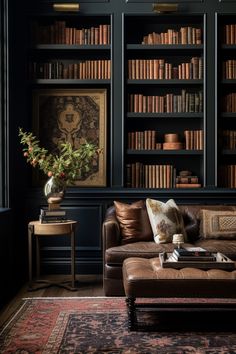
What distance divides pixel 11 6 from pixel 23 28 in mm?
387

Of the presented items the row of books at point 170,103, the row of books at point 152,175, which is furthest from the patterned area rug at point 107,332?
the row of books at point 170,103

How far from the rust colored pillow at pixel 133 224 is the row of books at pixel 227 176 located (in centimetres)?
125

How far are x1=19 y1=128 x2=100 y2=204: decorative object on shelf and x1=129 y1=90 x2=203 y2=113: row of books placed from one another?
0.77m

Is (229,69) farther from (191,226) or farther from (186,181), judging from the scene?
(191,226)

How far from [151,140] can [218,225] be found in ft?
4.39

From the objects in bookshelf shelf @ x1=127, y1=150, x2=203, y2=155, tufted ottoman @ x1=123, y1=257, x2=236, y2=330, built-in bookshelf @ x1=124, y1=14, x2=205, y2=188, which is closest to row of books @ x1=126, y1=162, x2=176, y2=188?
built-in bookshelf @ x1=124, y1=14, x2=205, y2=188

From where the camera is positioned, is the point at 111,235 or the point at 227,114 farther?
the point at 227,114

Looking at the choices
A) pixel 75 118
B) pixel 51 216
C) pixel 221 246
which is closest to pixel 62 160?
pixel 51 216

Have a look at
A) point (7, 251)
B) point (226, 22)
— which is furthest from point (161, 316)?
point (226, 22)

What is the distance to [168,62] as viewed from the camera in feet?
20.3

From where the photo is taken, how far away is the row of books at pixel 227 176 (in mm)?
5938

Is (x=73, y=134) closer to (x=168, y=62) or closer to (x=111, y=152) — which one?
(x=111, y=152)

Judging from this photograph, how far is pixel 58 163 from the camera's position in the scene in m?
5.31

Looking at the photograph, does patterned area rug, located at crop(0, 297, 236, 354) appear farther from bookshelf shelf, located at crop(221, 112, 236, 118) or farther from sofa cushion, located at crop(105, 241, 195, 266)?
bookshelf shelf, located at crop(221, 112, 236, 118)
